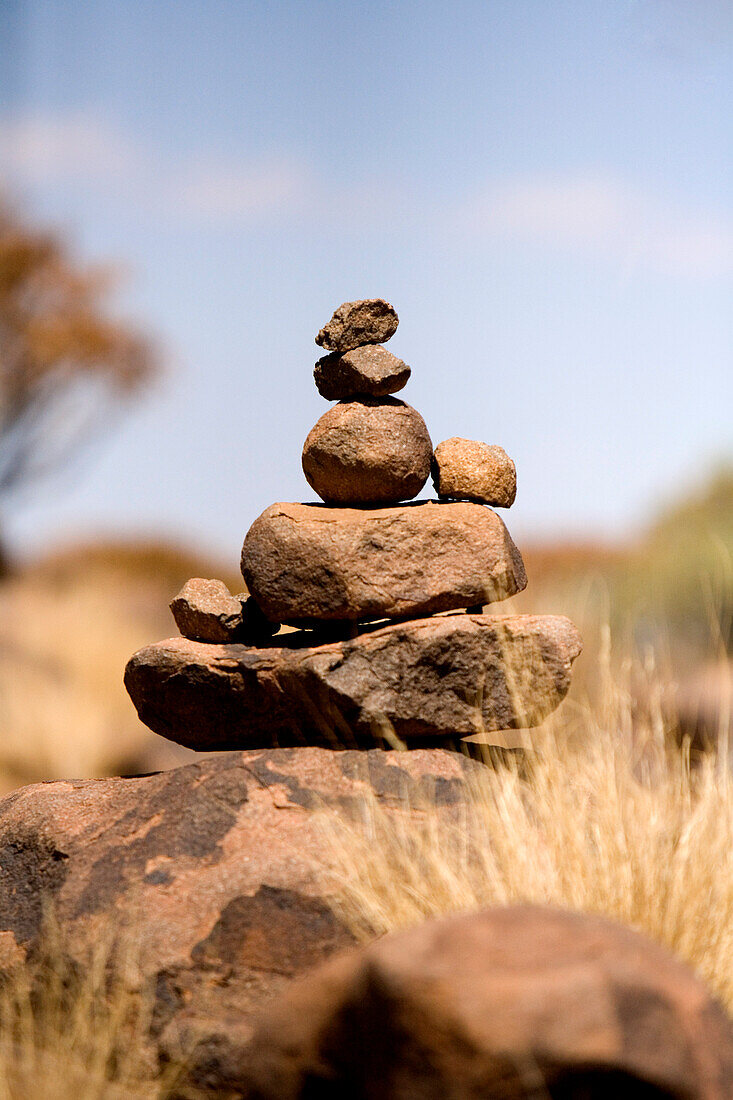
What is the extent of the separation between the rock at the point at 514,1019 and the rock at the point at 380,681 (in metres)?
1.16

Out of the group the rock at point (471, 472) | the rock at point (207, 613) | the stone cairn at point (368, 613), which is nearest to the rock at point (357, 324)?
the stone cairn at point (368, 613)

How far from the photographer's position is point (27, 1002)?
10.4 ft

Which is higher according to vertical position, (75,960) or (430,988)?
(430,988)

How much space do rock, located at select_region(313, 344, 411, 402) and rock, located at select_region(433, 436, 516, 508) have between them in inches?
11.5

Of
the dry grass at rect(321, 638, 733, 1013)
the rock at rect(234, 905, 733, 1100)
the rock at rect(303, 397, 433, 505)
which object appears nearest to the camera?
the rock at rect(234, 905, 733, 1100)

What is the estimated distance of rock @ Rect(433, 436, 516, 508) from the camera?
3900 millimetres

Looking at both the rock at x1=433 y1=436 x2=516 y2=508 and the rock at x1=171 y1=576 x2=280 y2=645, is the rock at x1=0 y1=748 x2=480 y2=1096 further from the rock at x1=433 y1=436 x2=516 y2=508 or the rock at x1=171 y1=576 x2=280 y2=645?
the rock at x1=433 y1=436 x2=516 y2=508

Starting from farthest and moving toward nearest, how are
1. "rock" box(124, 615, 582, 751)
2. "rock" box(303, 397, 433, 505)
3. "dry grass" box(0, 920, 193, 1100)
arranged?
"rock" box(303, 397, 433, 505), "rock" box(124, 615, 582, 751), "dry grass" box(0, 920, 193, 1100)

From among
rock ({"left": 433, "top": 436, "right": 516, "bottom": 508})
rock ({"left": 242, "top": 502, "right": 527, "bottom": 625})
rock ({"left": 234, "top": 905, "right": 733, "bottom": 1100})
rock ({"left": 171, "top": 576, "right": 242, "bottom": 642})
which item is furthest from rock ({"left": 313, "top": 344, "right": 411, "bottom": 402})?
rock ({"left": 234, "top": 905, "right": 733, "bottom": 1100})

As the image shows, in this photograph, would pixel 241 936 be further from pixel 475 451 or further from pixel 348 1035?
pixel 475 451

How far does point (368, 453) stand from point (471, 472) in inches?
15.6

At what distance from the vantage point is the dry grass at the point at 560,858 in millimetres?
2967

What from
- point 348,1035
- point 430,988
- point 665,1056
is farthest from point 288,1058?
point 665,1056

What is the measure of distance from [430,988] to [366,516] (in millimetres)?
1780
